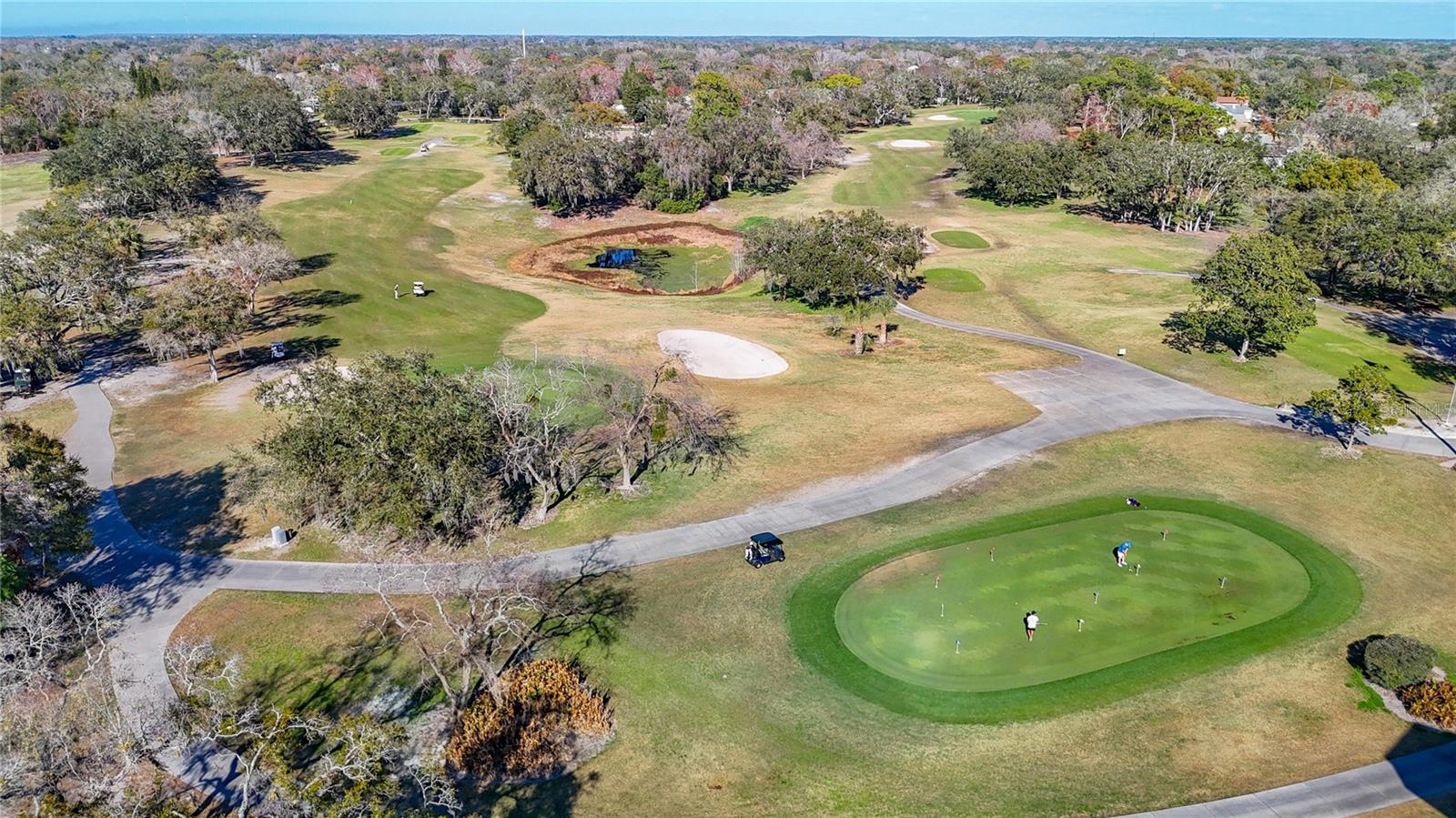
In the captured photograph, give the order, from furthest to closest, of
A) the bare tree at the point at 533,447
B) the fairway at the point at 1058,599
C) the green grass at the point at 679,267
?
the green grass at the point at 679,267, the bare tree at the point at 533,447, the fairway at the point at 1058,599

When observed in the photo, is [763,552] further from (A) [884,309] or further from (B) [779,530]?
(A) [884,309]

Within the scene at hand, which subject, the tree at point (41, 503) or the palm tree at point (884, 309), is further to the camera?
the palm tree at point (884, 309)

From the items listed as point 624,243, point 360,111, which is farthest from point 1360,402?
point 360,111

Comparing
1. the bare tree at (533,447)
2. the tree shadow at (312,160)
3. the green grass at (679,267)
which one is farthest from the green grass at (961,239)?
the tree shadow at (312,160)

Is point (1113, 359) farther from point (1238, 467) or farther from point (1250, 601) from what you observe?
point (1250, 601)

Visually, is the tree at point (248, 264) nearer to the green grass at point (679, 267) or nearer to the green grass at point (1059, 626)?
the green grass at point (679, 267)

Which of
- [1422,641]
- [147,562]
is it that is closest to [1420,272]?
[1422,641]

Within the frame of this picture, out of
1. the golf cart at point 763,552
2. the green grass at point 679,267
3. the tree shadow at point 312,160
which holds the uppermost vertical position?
the tree shadow at point 312,160
